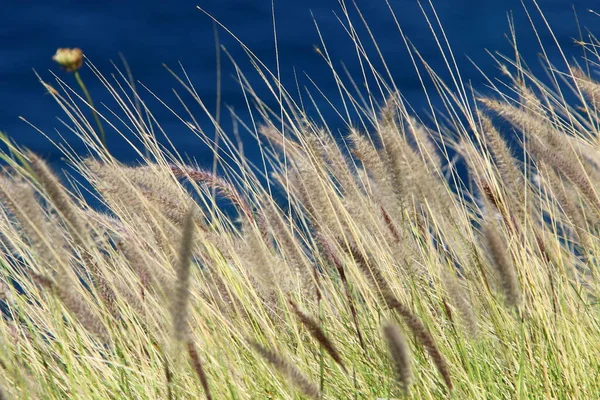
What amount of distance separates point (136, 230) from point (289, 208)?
1.72ft

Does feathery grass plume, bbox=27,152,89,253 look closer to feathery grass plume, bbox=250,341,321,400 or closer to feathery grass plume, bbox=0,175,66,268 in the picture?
feathery grass plume, bbox=0,175,66,268

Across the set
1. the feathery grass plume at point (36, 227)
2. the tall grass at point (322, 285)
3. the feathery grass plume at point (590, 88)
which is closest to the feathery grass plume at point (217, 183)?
the tall grass at point (322, 285)

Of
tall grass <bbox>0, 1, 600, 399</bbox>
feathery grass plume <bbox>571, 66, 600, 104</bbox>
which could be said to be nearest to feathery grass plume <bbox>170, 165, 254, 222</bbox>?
tall grass <bbox>0, 1, 600, 399</bbox>

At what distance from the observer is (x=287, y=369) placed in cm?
89

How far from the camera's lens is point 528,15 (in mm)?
2303

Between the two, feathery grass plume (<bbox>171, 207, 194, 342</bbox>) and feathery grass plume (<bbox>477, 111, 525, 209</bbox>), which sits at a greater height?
feathery grass plume (<bbox>171, 207, 194, 342</bbox>)

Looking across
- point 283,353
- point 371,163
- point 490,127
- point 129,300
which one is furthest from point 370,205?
point 129,300

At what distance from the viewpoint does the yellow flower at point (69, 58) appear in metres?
1.54

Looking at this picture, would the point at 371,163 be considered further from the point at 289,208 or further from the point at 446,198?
the point at 289,208

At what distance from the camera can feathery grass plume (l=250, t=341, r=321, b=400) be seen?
856 mm

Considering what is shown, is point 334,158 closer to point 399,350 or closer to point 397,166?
point 397,166

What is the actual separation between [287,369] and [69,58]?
977 mm

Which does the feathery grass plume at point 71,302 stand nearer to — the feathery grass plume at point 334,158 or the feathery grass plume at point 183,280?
the feathery grass plume at point 183,280

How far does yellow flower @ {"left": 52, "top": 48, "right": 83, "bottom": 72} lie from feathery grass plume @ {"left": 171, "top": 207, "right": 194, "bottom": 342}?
33.9 inches
